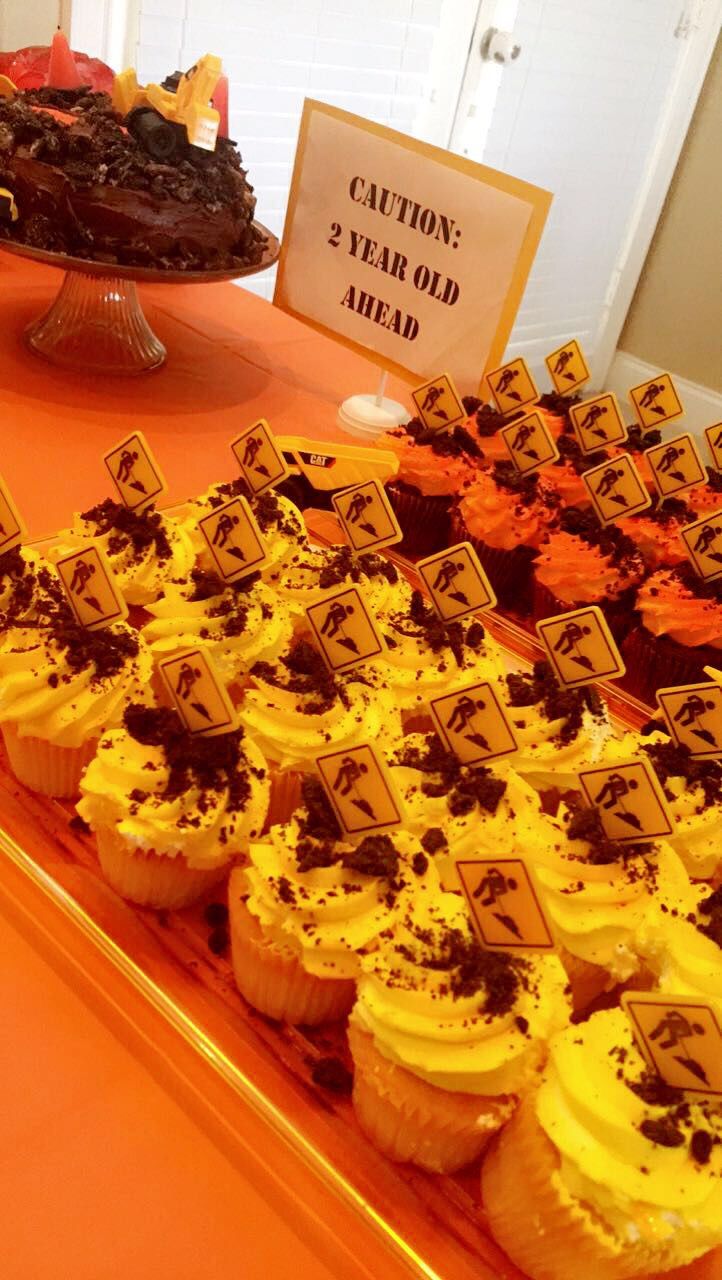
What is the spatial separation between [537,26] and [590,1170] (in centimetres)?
574

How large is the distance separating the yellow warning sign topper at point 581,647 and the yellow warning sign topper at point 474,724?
0.94ft

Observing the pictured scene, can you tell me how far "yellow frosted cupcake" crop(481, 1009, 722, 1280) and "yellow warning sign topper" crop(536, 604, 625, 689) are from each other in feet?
2.25

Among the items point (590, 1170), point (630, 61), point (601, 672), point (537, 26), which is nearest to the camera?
point (590, 1170)

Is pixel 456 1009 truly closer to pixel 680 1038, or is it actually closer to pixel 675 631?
pixel 680 1038

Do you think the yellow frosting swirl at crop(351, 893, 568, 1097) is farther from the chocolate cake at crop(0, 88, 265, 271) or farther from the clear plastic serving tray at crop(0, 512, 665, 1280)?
the chocolate cake at crop(0, 88, 265, 271)

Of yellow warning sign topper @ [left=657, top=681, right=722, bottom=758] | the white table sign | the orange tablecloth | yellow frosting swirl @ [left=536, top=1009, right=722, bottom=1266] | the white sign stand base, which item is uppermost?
the white table sign

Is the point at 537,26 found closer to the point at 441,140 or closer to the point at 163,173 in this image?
the point at 441,140

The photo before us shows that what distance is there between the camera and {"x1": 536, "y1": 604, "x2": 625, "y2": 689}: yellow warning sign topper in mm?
1713

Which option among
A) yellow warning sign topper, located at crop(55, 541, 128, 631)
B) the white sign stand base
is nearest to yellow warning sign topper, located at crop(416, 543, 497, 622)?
yellow warning sign topper, located at crop(55, 541, 128, 631)

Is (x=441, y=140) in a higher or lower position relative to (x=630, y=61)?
lower

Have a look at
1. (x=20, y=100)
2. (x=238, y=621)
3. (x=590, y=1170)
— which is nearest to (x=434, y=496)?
(x=238, y=621)

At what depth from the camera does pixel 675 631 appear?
229 cm

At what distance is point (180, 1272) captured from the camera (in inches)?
43.4

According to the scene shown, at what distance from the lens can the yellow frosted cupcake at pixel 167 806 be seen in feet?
4.59
